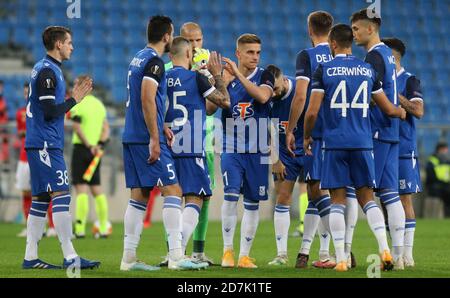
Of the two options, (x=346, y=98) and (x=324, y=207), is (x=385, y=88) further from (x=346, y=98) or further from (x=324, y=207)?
(x=324, y=207)

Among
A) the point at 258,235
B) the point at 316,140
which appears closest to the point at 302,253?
the point at 316,140

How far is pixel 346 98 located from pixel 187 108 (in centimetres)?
144

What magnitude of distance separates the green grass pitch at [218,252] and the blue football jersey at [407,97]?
1.13 metres

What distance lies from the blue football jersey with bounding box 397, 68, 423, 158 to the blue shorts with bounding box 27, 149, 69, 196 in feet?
10.9

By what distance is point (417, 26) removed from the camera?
25.5m

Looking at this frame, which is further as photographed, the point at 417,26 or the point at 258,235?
the point at 417,26

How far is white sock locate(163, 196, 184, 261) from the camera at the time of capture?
28.7ft

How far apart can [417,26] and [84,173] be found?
13477 mm

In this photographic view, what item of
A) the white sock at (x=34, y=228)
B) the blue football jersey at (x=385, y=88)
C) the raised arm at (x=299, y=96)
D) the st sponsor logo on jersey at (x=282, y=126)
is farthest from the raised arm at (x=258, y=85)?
the white sock at (x=34, y=228)

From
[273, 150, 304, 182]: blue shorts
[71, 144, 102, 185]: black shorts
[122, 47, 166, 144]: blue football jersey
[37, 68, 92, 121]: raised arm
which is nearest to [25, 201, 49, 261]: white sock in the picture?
[37, 68, 92, 121]: raised arm

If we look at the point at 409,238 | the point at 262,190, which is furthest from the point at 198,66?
the point at 409,238

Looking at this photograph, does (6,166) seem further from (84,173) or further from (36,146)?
(36,146)

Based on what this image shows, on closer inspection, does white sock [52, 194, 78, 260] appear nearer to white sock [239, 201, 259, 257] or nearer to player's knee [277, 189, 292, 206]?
white sock [239, 201, 259, 257]

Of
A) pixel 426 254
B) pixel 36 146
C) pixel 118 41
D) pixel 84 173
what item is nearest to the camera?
pixel 36 146
